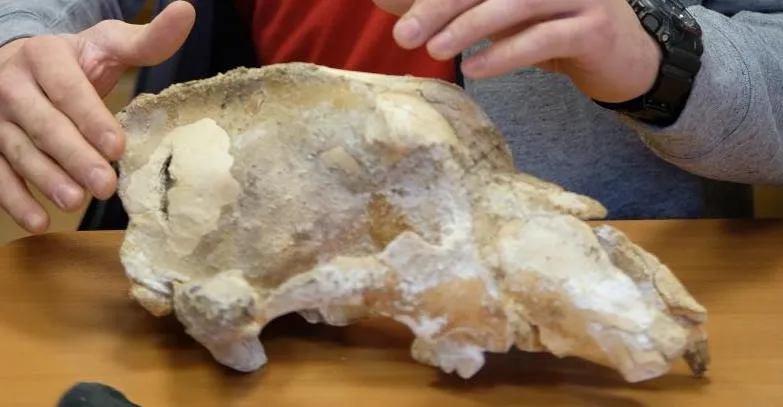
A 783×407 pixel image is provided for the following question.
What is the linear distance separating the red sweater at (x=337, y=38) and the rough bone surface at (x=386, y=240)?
1.25 ft

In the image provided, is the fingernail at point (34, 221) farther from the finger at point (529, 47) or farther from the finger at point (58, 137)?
the finger at point (529, 47)

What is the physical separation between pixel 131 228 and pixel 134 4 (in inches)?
21.8

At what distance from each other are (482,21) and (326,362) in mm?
240

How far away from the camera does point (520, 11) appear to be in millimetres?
568

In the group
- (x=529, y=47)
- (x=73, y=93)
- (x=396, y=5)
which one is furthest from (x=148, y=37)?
(x=529, y=47)

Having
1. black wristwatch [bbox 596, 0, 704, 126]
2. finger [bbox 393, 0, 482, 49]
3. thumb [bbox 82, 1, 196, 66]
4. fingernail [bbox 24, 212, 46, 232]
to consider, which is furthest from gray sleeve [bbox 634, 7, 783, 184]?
fingernail [bbox 24, 212, 46, 232]

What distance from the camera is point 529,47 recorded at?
566 millimetres

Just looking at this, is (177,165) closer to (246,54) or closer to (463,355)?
(463,355)

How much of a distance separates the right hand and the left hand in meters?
0.19

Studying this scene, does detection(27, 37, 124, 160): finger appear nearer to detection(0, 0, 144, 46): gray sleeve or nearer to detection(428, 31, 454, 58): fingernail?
detection(0, 0, 144, 46): gray sleeve

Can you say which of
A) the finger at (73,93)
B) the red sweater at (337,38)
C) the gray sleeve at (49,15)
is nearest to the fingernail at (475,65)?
the finger at (73,93)

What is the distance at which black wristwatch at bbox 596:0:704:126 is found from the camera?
65 cm

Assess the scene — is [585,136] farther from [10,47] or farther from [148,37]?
[10,47]

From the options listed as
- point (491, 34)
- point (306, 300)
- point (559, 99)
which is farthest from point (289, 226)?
point (559, 99)
